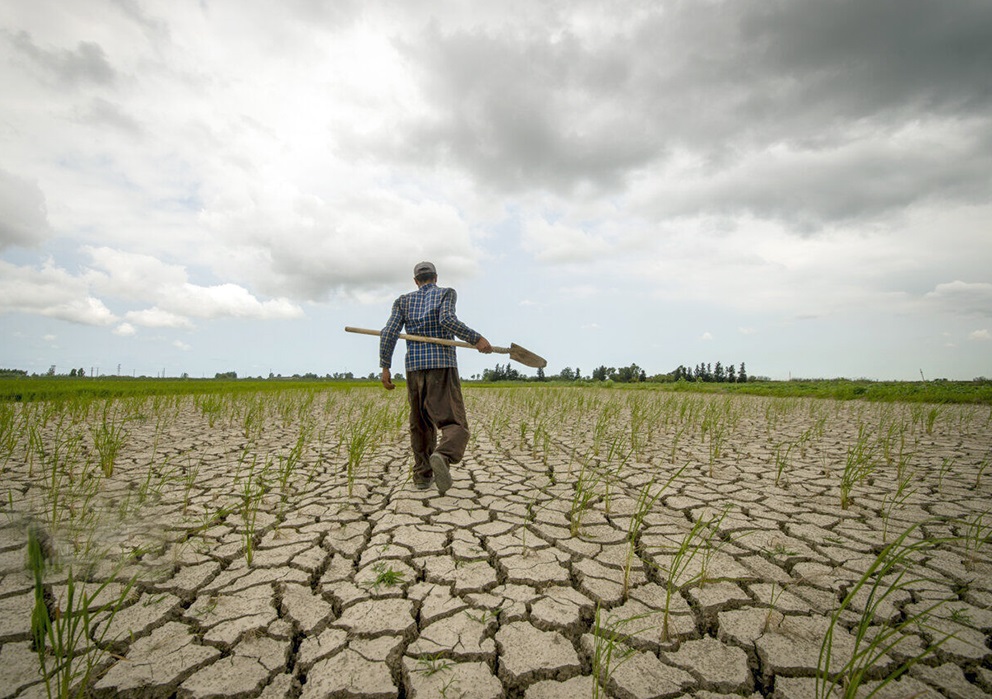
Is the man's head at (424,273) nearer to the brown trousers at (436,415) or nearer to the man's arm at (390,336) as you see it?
the man's arm at (390,336)

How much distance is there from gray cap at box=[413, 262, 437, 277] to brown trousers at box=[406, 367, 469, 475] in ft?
2.52

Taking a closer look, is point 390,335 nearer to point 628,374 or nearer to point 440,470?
point 440,470

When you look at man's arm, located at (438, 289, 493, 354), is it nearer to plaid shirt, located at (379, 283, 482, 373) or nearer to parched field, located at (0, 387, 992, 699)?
plaid shirt, located at (379, 283, 482, 373)

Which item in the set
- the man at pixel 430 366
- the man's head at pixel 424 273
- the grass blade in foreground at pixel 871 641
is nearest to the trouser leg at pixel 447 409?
the man at pixel 430 366

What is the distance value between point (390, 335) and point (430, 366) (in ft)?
1.55

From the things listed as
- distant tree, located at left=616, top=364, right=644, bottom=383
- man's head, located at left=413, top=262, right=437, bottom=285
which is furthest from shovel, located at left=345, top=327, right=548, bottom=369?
distant tree, located at left=616, top=364, right=644, bottom=383

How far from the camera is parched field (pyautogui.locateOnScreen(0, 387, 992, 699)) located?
138 cm

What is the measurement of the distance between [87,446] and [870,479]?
6.92 meters

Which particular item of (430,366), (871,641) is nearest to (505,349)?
(430,366)

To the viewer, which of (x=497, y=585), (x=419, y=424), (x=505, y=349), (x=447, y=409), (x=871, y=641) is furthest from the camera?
(x=505, y=349)

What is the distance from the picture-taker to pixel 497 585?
1.94 m

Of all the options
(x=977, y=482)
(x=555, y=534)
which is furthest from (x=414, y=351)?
(x=977, y=482)

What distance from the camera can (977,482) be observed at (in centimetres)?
342

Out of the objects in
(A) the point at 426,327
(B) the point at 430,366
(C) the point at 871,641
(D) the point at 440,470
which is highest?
(A) the point at 426,327
